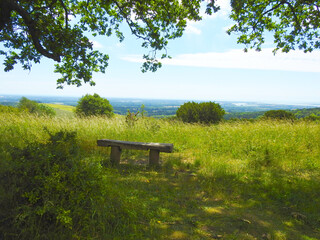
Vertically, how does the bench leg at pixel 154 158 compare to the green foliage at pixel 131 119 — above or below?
below

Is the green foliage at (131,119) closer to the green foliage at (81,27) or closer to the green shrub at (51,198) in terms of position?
the green foliage at (81,27)

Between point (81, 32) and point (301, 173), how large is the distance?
766 cm

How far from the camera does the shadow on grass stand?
265 cm

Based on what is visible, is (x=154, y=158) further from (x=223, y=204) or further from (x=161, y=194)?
(x=223, y=204)

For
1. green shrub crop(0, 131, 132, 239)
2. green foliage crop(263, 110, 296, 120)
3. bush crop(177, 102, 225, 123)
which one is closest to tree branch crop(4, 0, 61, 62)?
green shrub crop(0, 131, 132, 239)

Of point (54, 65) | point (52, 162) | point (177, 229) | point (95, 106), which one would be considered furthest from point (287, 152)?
point (95, 106)

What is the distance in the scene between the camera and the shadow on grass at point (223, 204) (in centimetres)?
265

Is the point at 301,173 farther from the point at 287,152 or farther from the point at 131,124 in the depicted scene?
the point at 131,124

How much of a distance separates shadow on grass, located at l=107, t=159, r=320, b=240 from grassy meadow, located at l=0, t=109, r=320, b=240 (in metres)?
0.01

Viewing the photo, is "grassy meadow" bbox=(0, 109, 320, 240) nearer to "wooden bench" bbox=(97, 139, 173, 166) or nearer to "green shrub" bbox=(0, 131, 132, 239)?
"green shrub" bbox=(0, 131, 132, 239)

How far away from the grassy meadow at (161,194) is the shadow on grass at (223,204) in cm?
1

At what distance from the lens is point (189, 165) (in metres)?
5.50

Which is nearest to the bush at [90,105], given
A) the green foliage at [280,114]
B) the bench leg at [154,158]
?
the green foliage at [280,114]

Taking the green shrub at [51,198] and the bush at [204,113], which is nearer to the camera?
the green shrub at [51,198]
